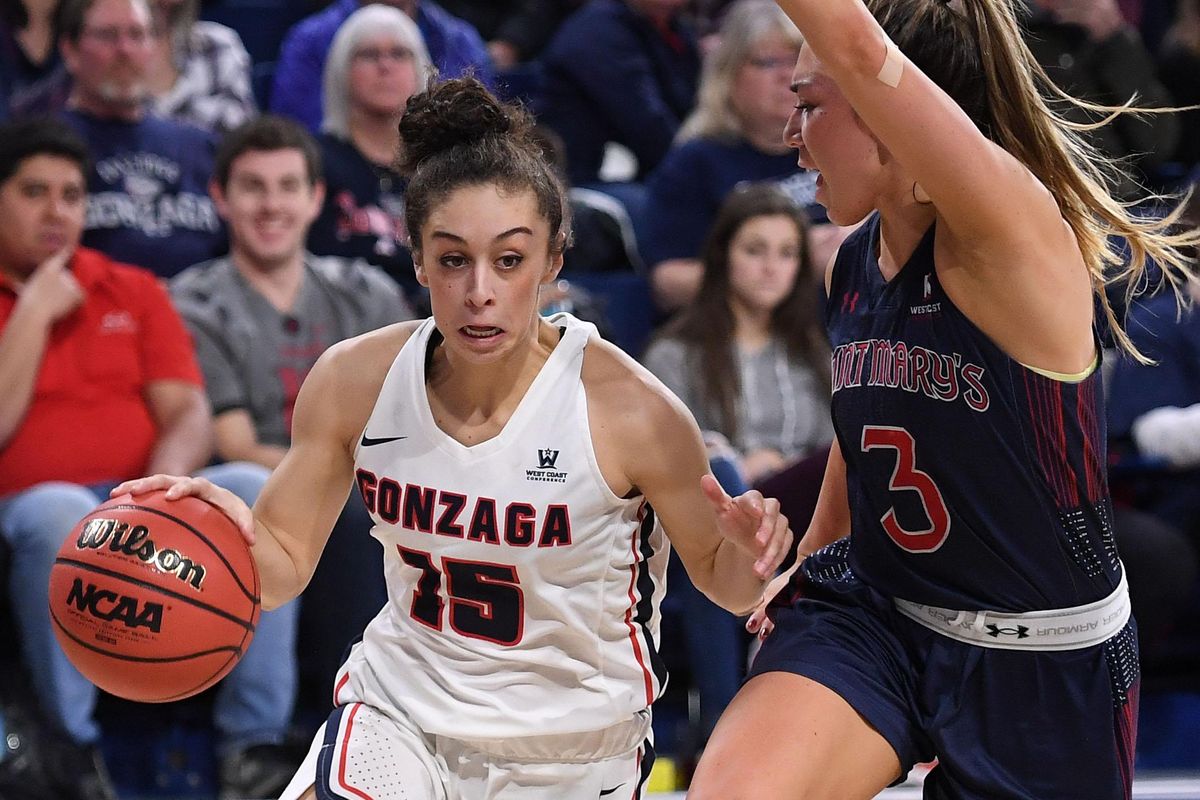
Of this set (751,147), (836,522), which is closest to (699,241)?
(751,147)

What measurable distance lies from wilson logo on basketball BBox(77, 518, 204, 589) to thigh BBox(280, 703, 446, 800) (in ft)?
1.22

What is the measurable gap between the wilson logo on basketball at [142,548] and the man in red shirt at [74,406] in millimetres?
1570

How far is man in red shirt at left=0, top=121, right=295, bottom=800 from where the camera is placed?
4.20 meters

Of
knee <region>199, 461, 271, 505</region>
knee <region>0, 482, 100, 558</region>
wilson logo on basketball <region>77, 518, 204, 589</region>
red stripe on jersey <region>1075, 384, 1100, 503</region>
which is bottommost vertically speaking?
knee <region>0, 482, 100, 558</region>

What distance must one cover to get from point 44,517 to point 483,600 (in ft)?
6.17

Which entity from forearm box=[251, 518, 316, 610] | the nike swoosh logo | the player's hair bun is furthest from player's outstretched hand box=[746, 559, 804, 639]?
the player's hair bun

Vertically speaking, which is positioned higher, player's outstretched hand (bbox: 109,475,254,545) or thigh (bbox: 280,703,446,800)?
player's outstretched hand (bbox: 109,475,254,545)

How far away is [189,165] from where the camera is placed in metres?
5.43

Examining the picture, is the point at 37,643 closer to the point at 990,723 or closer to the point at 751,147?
the point at 990,723

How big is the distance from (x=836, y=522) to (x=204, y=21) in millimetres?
4555

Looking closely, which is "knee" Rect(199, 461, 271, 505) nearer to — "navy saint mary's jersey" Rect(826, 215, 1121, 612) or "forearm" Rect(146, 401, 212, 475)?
"forearm" Rect(146, 401, 212, 475)

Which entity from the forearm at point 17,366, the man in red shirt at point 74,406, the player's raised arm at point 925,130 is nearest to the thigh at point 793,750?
the player's raised arm at point 925,130

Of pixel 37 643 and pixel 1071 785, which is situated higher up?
pixel 1071 785

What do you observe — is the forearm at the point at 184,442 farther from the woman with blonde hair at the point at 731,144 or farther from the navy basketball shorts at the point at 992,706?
the navy basketball shorts at the point at 992,706
